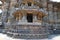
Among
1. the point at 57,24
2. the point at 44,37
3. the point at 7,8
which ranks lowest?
the point at 57,24

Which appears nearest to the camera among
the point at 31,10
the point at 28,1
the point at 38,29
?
the point at 38,29

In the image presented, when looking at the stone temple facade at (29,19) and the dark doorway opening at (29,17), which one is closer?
the stone temple facade at (29,19)

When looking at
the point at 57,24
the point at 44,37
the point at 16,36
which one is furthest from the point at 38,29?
the point at 57,24

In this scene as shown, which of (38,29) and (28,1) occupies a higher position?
(28,1)

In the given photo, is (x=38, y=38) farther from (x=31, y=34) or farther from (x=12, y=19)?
(x=12, y=19)

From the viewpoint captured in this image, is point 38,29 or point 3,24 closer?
point 38,29

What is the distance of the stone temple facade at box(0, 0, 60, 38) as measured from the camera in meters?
12.6

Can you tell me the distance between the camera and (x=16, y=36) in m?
11.9

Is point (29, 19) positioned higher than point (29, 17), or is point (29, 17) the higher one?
point (29, 17)

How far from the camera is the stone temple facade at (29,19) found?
12.6 metres

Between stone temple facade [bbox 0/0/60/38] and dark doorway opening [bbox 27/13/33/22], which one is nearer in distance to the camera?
stone temple facade [bbox 0/0/60/38]

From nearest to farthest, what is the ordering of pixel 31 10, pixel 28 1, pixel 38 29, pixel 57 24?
1. pixel 38 29
2. pixel 31 10
3. pixel 28 1
4. pixel 57 24

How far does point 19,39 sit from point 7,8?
37.7ft

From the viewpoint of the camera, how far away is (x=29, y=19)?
16797mm
